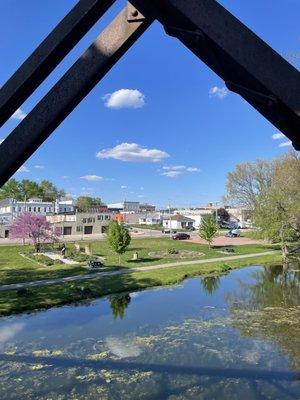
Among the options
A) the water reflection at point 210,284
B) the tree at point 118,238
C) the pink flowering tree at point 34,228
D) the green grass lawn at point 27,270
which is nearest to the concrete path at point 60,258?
the green grass lawn at point 27,270

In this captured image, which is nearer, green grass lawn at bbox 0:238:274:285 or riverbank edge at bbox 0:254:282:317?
riverbank edge at bbox 0:254:282:317

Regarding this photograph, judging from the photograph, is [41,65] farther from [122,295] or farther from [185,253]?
[185,253]

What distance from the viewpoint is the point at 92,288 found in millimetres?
33750

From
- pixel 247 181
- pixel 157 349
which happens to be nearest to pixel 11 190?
pixel 247 181

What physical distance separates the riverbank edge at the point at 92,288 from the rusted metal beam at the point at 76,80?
24505 mm

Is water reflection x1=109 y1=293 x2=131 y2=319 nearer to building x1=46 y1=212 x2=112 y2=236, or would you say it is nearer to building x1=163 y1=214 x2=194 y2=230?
building x1=46 y1=212 x2=112 y2=236

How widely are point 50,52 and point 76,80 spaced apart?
0.43 m

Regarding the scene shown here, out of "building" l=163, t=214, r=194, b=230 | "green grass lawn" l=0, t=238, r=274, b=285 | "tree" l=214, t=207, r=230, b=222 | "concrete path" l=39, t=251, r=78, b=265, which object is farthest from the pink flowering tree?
"tree" l=214, t=207, r=230, b=222

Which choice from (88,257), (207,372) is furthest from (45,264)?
(207,372)

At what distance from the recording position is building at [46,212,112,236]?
91062mm

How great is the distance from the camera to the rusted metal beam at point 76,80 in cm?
442

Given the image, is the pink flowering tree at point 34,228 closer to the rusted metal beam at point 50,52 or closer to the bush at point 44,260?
the bush at point 44,260

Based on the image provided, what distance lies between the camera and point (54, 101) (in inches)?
177

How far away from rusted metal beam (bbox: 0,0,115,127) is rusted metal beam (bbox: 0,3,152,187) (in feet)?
0.66
